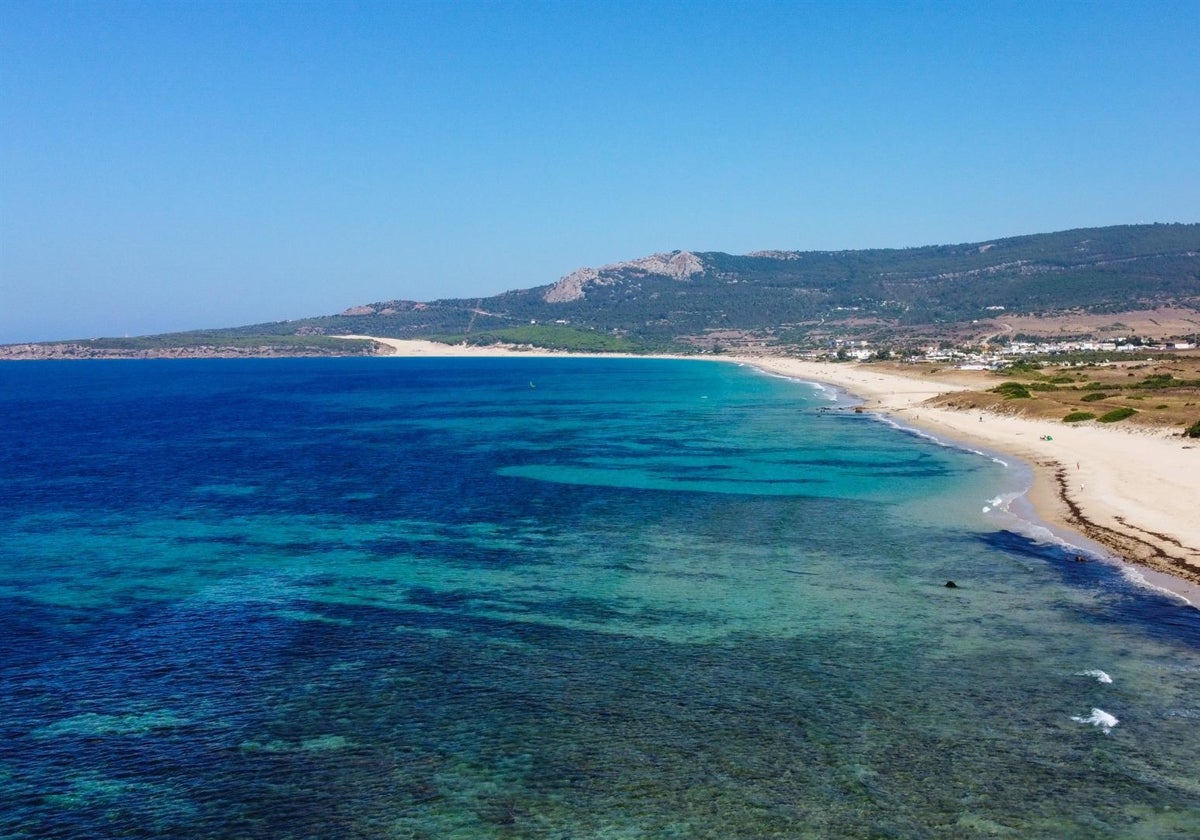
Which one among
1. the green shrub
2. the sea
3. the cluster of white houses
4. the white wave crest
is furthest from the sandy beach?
the cluster of white houses

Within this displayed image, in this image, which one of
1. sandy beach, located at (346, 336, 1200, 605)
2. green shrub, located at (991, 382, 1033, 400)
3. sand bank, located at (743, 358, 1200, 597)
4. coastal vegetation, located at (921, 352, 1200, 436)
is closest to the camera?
sandy beach, located at (346, 336, 1200, 605)

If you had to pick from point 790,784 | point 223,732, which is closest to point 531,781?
point 790,784

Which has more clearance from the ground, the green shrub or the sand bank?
the green shrub

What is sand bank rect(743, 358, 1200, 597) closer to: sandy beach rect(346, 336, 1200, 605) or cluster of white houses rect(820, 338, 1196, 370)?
sandy beach rect(346, 336, 1200, 605)

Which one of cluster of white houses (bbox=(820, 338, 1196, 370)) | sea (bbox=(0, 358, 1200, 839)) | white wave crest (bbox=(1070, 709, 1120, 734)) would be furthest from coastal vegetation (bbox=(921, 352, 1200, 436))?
white wave crest (bbox=(1070, 709, 1120, 734))

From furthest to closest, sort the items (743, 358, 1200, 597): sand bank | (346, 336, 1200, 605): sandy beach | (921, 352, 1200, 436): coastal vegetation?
(921, 352, 1200, 436): coastal vegetation → (743, 358, 1200, 597): sand bank → (346, 336, 1200, 605): sandy beach

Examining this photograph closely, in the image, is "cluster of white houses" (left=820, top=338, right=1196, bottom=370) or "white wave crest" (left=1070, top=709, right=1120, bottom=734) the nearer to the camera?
"white wave crest" (left=1070, top=709, right=1120, bottom=734)
